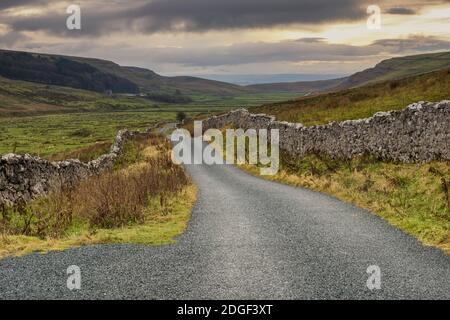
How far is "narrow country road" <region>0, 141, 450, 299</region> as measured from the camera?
8.39m

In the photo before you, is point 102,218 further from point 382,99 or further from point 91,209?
point 382,99

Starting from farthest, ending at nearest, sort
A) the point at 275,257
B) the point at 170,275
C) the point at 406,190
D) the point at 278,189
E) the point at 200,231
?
the point at 278,189 → the point at 406,190 → the point at 200,231 → the point at 275,257 → the point at 170,275

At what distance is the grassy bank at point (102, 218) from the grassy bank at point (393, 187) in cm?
Answer: 636

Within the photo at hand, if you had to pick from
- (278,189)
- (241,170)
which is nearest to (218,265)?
(278,189)

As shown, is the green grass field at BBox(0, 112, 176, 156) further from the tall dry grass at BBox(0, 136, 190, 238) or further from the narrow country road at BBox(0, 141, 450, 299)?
the narrow country road at BBox(0, 141, 450, 299)

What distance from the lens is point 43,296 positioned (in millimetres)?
7996

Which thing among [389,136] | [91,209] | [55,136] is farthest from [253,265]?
Result: [55,136]

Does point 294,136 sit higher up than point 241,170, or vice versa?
point 294,136

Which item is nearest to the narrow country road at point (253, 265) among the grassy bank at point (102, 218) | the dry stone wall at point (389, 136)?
the grassy bank at point (102, 218)
